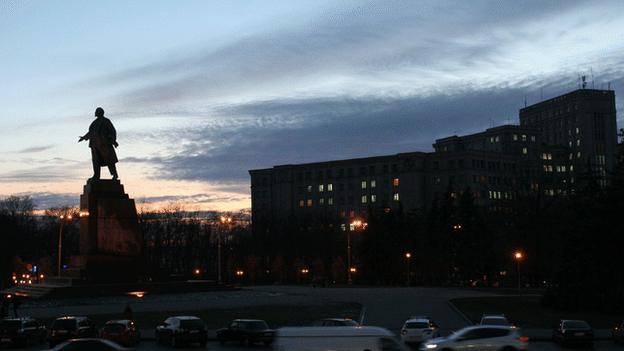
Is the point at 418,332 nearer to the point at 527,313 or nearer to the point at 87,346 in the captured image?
the point at 87,346

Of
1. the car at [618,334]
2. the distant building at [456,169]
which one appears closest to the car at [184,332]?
the car at [618,334]

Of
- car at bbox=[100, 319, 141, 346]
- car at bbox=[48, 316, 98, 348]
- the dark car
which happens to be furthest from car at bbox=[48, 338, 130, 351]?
the dark car

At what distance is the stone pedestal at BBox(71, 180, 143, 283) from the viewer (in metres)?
57.7

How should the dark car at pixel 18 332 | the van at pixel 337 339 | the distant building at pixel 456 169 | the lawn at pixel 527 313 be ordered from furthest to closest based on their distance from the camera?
the distant building at pixel 456 169, the lawn at pixel 527 313, the dark car at pixel 18 332, the van at pixel 337 339

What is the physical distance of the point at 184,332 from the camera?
1153 inches

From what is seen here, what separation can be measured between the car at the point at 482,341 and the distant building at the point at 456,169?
11188 centimetres

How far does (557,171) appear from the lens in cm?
17462

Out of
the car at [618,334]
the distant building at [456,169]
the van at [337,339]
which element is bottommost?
the car at [618,334]

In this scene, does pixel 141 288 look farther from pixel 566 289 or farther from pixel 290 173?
pixel 290 173

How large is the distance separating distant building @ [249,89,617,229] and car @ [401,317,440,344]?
106 metres

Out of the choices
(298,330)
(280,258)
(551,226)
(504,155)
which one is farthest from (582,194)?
Result: (504,155)

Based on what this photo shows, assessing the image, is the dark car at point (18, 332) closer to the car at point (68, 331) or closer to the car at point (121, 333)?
the car at point (68, 331)

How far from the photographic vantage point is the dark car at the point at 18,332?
2997cm

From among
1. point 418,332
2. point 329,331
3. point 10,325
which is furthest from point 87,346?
point 418,332
